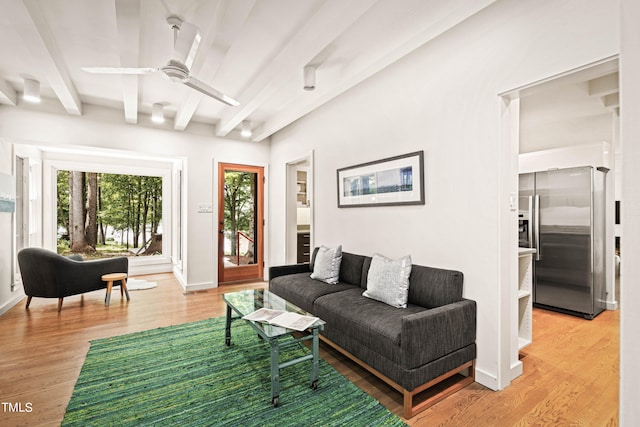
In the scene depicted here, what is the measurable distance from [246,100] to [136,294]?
11.0ft

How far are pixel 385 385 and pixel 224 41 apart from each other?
10.1 feet

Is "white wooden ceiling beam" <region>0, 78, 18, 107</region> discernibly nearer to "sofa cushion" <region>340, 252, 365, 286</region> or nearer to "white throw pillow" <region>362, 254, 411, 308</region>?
"sofa cushion" <region>340, 252, 365, 286</region>

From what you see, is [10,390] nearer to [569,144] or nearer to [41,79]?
[41,79]

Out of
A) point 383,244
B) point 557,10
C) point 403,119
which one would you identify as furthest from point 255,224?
point 557,10

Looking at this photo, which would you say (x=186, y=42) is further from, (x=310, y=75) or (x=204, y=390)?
(x=204, y=390)

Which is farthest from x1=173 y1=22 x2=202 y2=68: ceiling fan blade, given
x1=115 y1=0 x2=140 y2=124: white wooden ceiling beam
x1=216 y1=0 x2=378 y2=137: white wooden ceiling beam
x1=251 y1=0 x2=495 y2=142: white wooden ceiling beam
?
x1=251 y1=0 x2=495 y2=142: white wooden ceiling beam

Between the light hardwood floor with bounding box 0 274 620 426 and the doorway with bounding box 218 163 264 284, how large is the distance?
1406mm

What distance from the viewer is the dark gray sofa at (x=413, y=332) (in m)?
1.98

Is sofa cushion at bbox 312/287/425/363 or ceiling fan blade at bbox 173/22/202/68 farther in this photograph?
ceiling fan blade at bbox 173/22/202/68

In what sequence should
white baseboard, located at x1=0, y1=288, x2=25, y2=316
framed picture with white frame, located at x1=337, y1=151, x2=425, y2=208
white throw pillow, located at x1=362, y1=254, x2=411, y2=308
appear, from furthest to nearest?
white baseboard, located at x1=0, y1=288, x2=25, y2=316 < framed picture with white frame, located at x1=337, y1=151, x2=425, y2=208 < white throw pillow, located at x1=362, y1=254, x2=411, y2=308

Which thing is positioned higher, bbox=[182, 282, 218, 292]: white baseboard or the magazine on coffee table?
the magazine on coffee table

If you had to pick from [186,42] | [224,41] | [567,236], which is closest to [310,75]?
[224,41]

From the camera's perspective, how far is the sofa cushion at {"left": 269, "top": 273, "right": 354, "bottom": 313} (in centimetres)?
306

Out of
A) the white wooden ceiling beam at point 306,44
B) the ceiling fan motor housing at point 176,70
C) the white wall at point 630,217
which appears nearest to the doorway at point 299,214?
the white wooden ceiling beam at point 306,44
